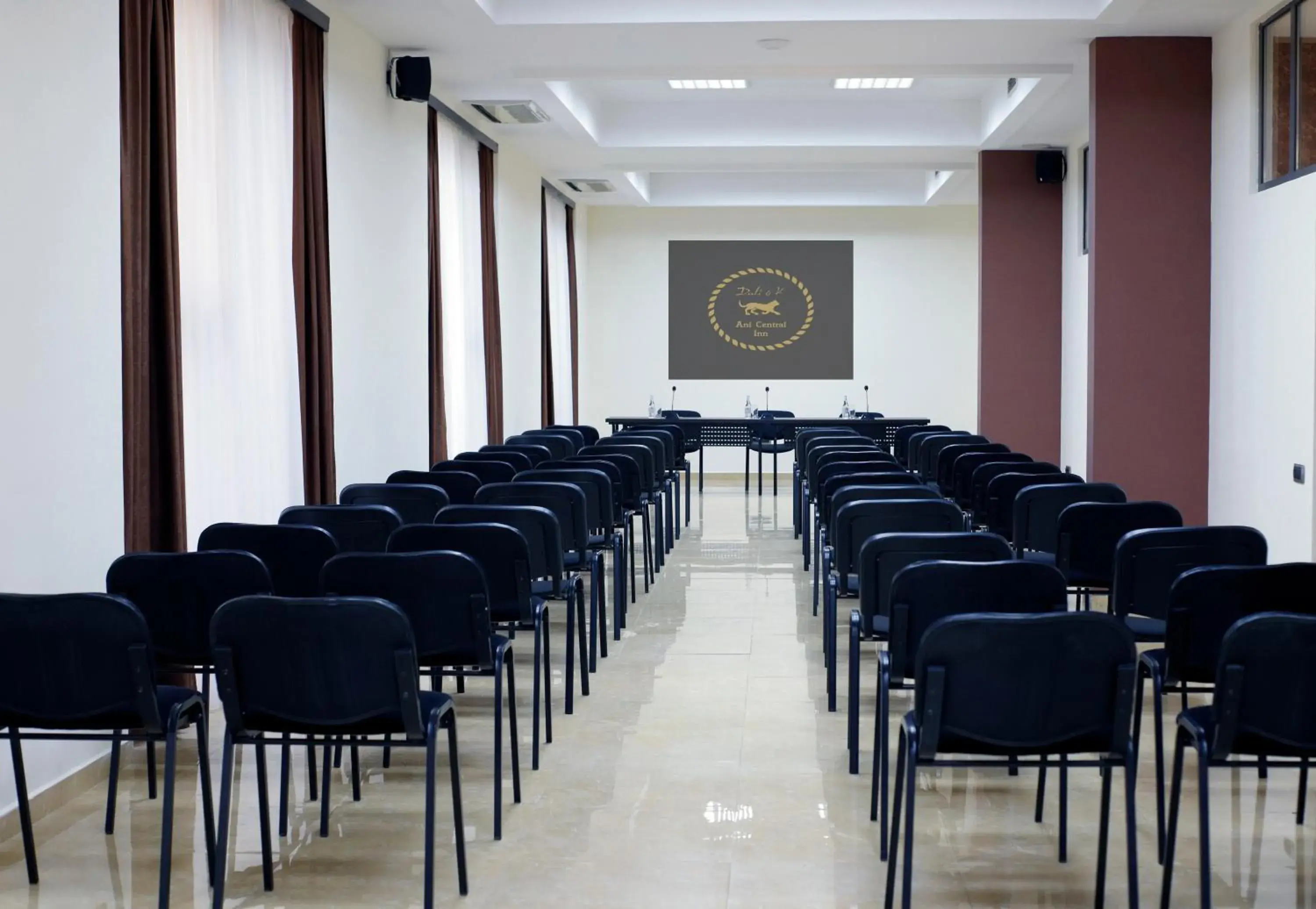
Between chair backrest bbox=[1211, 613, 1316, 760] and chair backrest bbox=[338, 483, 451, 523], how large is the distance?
13.0 ft

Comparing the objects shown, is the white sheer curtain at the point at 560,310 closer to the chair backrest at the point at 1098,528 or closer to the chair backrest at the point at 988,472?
the chair backrest at the point at 988,472

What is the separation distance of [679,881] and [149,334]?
→ 10.2 ft

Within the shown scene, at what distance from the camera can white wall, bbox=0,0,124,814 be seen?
4285 millimetres

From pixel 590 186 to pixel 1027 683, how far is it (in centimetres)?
1288

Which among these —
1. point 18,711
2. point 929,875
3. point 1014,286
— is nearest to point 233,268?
point 18,711

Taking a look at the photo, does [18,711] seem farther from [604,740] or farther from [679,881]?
[604,740]

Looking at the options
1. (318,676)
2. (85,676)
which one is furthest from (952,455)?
(85,676)

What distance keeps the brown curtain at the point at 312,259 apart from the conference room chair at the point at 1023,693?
487cm

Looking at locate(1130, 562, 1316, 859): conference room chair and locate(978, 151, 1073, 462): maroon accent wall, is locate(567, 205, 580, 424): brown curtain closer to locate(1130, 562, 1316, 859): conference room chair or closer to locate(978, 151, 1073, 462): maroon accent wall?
locate(978, 151, 1073, 462): maroon accent wall

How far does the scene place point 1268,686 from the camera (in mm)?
3055

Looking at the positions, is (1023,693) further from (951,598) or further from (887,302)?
(887,302)

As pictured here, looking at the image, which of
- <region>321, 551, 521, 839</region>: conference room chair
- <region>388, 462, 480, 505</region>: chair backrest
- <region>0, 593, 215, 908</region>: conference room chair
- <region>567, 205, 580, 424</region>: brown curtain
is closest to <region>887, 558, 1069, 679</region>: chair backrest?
→ <region>321, 551, 521, 839</region>: conference room chair

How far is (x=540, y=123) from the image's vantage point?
11422 millimetres

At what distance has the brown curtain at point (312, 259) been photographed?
725cm
